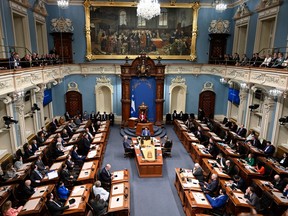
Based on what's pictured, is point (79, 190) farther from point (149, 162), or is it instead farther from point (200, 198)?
point (200, 198)

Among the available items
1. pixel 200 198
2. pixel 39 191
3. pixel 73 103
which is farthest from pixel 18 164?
pixel 73 103

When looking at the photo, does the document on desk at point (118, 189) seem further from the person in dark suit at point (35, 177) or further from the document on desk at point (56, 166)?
the person in dark suit at point (35, 177)

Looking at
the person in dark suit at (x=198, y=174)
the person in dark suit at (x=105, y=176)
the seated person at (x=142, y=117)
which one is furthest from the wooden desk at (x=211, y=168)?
the seated person at (x=142, y=117)

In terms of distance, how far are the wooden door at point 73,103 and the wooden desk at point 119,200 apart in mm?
11437

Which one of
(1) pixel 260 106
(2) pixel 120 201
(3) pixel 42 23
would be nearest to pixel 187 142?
(1) pixel 260 106

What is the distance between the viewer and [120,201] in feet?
24.5

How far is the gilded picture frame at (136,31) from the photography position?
1747 cm

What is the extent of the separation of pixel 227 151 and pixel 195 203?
4561 millimetres

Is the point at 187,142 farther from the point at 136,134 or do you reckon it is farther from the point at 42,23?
the point at 42,23

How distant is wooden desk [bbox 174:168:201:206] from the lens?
27.2ft

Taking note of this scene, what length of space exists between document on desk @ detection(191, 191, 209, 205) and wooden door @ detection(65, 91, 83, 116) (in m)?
13.2

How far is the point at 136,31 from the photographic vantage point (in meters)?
17.8

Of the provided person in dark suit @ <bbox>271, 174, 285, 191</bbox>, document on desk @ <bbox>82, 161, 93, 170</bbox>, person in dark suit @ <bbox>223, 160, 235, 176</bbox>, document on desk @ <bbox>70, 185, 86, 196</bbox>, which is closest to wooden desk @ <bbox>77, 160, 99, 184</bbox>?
document on desk @ <bbox>82, 161, 93, 170</bbox>

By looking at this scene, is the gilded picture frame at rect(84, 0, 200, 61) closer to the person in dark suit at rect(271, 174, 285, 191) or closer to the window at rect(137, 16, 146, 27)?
the window at rect(137, 16, 146, 27)
